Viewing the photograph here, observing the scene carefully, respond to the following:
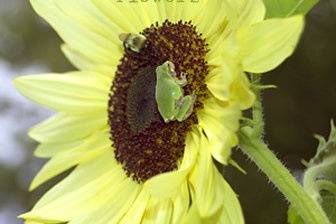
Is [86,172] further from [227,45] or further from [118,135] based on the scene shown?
[227,45]

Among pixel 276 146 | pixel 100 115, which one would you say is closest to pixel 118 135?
pixel 100 115

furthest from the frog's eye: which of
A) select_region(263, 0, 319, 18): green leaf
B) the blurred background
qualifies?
the blurred background

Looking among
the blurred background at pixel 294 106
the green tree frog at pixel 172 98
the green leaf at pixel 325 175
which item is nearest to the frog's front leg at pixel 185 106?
the green tree frog at pixel 172 98

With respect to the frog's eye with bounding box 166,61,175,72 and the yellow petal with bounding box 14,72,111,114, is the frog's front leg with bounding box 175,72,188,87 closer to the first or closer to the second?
the frog's eye with bounding box 166,61,175,72

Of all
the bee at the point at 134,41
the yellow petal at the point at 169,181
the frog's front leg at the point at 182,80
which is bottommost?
the yellow petal at the point at 169,181

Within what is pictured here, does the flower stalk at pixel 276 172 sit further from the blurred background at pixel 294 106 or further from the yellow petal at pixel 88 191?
the blurred background at pixel 294 106

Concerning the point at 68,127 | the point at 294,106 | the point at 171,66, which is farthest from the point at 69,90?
the point at 294,106
